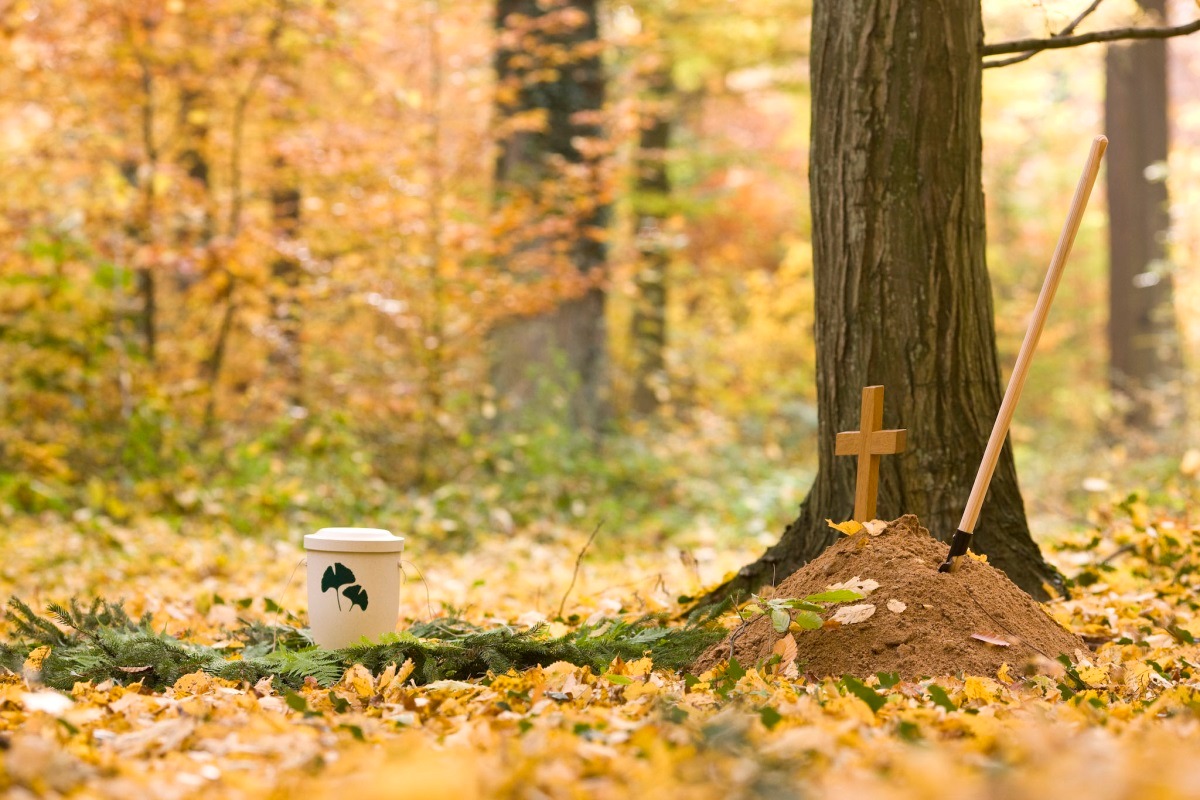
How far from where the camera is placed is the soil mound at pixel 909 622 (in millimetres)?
3037

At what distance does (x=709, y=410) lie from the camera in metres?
13.1

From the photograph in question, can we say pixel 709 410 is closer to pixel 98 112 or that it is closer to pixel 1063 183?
pixel 98 112

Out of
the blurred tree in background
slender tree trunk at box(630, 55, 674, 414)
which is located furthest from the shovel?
slender tree trunk at box(630, 55, 674, 414)

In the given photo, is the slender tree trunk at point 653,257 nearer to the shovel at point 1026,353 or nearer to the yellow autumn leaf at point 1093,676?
the shovel at point 1026,353

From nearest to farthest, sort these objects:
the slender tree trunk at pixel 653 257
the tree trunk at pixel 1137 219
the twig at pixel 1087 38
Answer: the twig at pixel 1087 38 → the tree trunk at pixel 1137 219 → the slender tree trunk at pixel 653 257

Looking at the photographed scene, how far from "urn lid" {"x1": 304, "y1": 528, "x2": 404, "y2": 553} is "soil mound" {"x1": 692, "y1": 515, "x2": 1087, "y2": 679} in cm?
101

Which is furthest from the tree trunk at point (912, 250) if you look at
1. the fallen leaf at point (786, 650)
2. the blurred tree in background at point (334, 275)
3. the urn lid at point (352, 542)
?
the blurred tree in background at point (334, 275)

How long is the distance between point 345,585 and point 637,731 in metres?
1.52

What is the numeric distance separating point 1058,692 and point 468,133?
24.8ft

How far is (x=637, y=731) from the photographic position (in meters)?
2.26

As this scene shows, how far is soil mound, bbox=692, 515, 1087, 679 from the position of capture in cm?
304

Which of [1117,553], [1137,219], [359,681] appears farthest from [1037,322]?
[1137,219]

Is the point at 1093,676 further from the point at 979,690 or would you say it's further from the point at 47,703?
the point at 47,703

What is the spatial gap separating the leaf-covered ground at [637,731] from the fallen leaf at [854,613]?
0.67 feet
